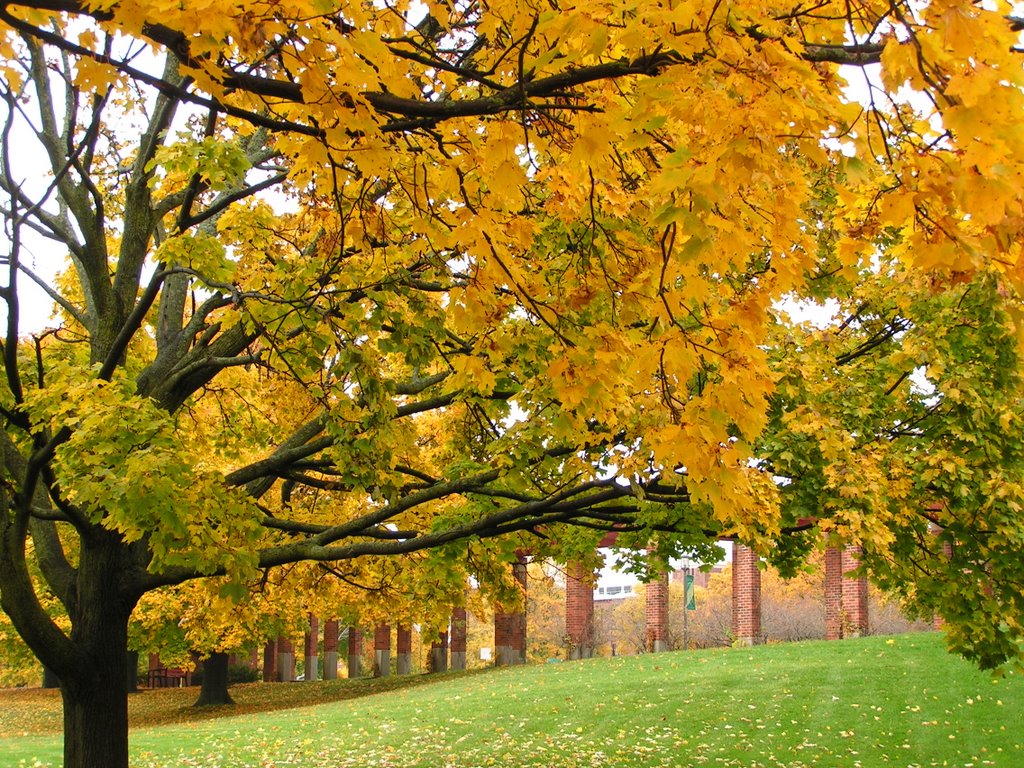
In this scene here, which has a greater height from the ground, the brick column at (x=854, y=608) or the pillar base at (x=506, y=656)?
the brick column at (x=854, y=608)

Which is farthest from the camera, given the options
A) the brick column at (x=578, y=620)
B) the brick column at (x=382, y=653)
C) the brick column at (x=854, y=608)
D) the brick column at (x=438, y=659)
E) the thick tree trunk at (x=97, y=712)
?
the brick column at (x=382, y=653)

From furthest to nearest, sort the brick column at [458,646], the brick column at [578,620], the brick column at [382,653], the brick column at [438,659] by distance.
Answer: the brick column at [382,653] < the brick column at [458,646] < the brick column at [438,659] < the brick column at [578,620]

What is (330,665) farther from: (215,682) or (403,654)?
(215,682)

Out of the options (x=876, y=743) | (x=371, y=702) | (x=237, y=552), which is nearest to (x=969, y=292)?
(x=237, y=552)

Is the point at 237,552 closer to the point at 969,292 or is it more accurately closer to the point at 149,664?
the point at 969,292

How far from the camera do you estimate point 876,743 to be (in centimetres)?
1378

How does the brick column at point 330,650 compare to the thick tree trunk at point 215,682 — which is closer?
the thick tree trunk at point 215,682

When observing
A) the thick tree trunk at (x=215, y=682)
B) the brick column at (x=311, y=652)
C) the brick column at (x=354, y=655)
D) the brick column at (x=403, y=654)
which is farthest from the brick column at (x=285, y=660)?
the thick tree trunk at (x=215, y=682)

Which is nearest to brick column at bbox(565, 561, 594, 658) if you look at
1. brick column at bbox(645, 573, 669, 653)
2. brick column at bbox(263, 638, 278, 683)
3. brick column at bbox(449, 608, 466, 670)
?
brick column at bbox(645, 573, 669, 653)

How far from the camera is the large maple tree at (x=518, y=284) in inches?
108

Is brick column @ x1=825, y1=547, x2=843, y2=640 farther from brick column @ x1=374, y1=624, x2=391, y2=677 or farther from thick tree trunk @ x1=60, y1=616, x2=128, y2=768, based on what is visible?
thick tree trunk @ x1=60, y1=616, x2=128, y2=768

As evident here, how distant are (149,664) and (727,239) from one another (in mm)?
48207

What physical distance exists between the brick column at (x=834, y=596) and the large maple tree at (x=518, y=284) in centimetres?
1817

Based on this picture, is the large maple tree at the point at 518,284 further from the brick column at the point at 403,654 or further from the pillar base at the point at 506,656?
the brick column at the point at 403,654
